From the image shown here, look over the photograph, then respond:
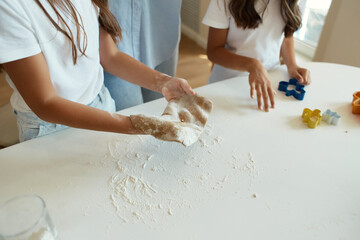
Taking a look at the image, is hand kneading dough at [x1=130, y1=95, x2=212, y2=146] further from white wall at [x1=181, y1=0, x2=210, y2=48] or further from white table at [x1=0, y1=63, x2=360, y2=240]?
white wall at [x1=181, y1=0, x2=210, y2=48]

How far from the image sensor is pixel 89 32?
0.71m

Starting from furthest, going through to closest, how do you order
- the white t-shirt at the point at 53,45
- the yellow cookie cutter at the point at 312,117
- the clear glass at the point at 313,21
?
the clear glass at the point at 313,21 < the yellow cookie cutter at the point at 312,117 < the white t-shirt at the point at 53,45

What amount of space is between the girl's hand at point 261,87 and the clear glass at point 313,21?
1305 millimetres

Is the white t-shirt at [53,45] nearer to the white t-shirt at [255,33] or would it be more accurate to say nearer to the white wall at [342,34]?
the white t-shirt at [255,33]

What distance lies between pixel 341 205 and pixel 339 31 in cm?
149

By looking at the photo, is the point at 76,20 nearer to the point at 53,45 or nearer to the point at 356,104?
the point at 53,45

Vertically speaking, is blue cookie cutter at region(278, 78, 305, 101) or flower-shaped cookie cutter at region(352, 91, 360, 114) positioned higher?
flower-shaped cookie cutter at region(352, 91, 360, 114)

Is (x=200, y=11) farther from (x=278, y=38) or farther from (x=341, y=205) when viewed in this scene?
(x=341, y=205)

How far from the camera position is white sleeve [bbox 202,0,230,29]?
98cm

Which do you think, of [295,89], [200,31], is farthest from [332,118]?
[200,31]

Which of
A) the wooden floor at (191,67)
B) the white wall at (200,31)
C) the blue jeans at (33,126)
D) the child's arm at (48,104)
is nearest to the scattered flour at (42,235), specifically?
the child's arm at (48,104)

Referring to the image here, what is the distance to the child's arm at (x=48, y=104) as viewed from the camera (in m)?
0.55

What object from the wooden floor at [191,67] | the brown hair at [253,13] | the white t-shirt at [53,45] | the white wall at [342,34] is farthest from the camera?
the wooden floor at [191,67]

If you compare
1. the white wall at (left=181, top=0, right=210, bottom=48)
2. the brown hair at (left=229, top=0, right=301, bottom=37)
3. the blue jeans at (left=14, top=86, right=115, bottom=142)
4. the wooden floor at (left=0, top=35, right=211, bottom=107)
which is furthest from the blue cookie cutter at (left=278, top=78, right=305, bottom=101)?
A: the white wall at (left=181, top=0, right=210, bottom=48)
